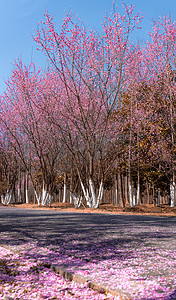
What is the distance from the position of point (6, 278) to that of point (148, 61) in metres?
18.1

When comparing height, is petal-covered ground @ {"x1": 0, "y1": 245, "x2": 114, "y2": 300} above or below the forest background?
below

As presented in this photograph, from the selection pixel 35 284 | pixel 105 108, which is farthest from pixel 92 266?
pixel 105 108

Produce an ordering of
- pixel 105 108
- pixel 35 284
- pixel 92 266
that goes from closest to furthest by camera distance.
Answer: pixel 35 284 → pixel 92 266 → pixel 105 108

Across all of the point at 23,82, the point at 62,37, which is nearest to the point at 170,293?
the point at 62,37

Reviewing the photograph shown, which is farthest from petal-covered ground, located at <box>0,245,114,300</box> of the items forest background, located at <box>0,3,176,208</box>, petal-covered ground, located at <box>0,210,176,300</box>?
forest background, located at <box>0,3,176,208</box>

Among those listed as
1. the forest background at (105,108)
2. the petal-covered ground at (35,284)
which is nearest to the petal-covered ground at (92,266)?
the petal-covered ground at (35,284)

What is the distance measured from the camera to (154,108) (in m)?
20.7

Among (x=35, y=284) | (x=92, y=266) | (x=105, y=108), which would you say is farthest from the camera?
(x=105, y=108)

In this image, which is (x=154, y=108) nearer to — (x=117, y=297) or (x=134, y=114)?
(x=134, y=114)

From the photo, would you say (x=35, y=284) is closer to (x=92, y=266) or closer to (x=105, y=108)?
(x=92, y=266)

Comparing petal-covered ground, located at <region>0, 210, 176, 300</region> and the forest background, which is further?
the forest background

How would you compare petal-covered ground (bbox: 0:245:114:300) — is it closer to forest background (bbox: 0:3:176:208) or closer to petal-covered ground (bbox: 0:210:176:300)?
petal-covered ground (bbox: 0:210:176:300)

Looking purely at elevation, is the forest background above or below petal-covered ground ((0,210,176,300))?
above

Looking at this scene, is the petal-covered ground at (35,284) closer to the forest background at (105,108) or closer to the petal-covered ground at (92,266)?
the petal-covered ground at (92,266)
